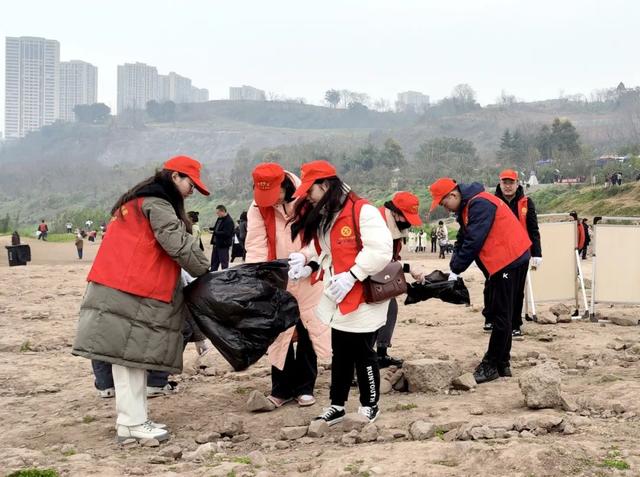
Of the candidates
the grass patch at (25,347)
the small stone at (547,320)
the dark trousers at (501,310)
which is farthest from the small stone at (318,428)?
the small stone at (547,320)

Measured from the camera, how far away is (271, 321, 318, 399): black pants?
583 cm

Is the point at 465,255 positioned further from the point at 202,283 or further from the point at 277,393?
the point at 202,283

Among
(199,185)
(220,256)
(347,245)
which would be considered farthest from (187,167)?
(220,256)

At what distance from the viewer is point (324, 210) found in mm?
4859

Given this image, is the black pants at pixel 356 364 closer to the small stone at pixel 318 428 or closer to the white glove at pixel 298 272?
the small stone at pixel 318 428

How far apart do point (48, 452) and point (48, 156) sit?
7173 inches

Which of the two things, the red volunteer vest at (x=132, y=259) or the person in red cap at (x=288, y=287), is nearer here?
the red volunteer vest at (x=132, y=259)

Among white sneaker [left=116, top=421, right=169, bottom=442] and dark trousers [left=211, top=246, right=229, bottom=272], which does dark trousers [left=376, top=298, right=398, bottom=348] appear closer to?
white sneaker [left=116, top=421, right=169, bottom=442]

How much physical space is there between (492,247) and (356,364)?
1.81 meters

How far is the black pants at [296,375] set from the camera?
583 cm

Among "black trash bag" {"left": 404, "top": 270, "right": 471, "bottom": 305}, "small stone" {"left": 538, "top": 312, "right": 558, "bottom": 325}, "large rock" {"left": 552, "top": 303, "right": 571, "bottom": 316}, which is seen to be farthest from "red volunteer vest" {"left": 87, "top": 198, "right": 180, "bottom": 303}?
"large rock" {"left": 552, "top": 303, "right": 571, "bottom": 316}

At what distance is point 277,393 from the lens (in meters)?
5.85

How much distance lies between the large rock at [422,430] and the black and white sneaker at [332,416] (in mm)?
524

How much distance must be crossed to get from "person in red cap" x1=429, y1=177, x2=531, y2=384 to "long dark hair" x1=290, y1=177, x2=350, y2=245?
149 centimetres
